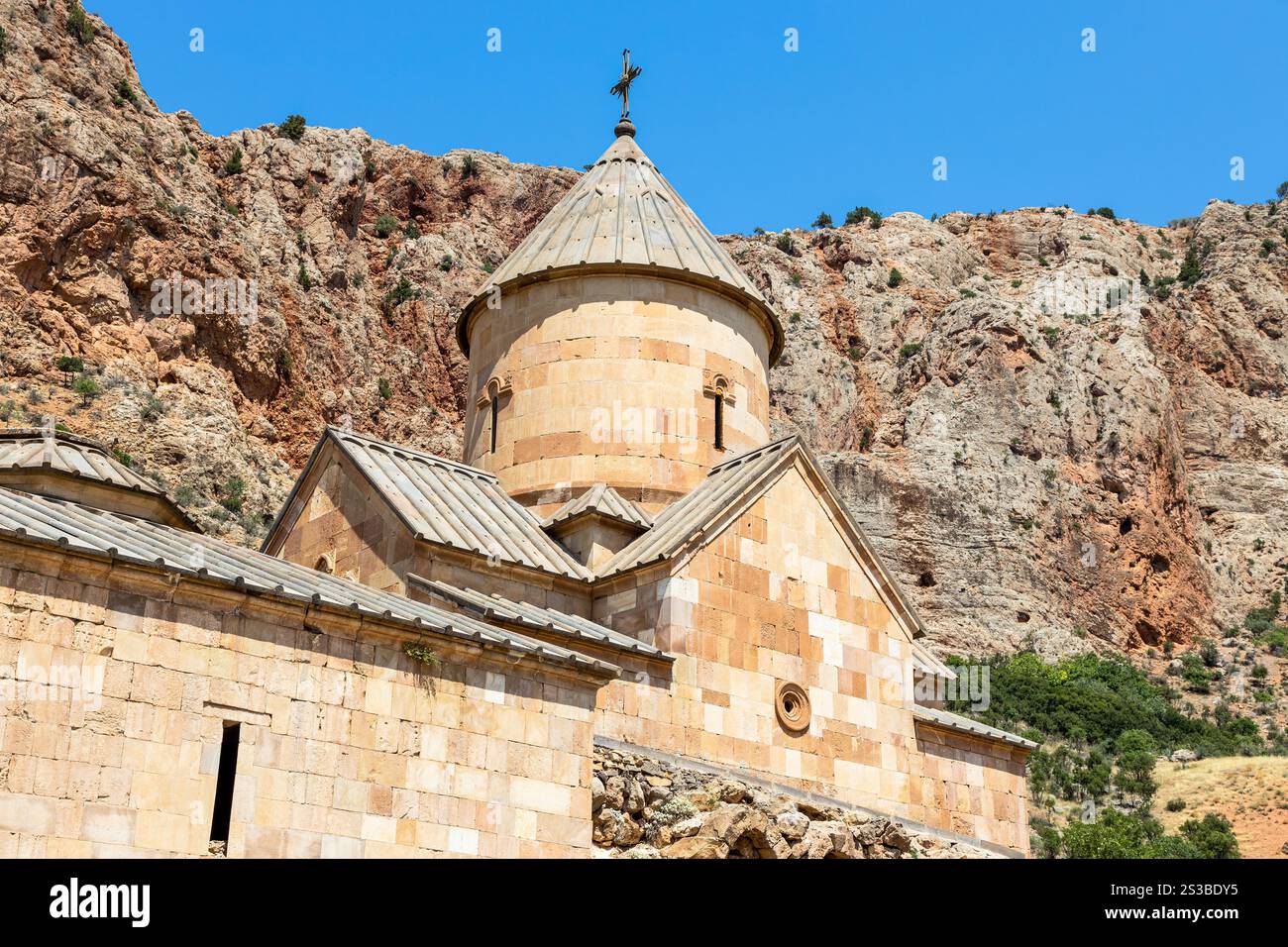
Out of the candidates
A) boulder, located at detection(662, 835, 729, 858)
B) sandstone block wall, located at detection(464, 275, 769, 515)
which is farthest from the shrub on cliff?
boulder, located at detection(662, 835, 729, 858)

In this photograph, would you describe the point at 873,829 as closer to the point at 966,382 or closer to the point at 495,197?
the point at 966,382

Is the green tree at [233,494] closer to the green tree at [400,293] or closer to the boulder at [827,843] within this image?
the green tree at [400,293]

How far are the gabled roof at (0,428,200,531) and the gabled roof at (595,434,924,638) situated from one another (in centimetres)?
420

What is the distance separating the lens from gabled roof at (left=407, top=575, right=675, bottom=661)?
11.8m

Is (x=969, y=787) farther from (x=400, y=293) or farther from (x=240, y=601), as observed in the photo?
(x=400, y=293)

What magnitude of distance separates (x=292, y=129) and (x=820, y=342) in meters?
20.8

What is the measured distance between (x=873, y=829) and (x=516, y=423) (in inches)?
248

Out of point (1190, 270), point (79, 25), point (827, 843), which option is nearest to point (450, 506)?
point (827, 843)

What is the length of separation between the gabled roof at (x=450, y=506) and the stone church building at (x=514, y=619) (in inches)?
1.6

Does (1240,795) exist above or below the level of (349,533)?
above

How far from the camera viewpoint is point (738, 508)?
13.4 metres

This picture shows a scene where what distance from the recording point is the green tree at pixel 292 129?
53.6 metres

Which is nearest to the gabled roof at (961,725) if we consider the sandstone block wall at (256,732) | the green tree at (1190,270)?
the sandstone block wall at (256,732)

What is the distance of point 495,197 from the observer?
190ft
